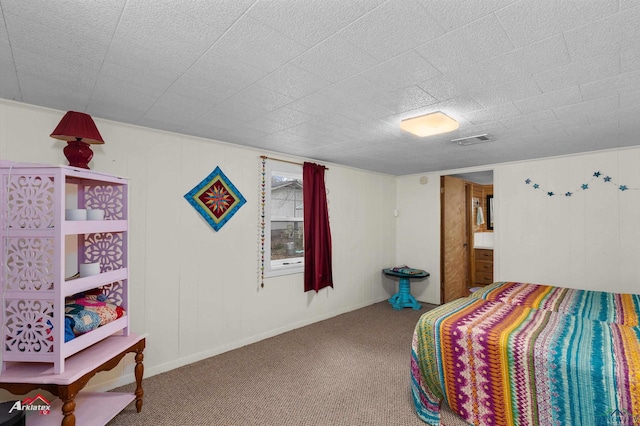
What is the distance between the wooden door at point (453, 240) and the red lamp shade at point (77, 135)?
4.83m

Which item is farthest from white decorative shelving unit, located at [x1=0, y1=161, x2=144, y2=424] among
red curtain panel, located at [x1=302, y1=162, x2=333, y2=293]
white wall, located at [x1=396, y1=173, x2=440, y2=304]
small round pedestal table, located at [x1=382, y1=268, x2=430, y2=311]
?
white wall, located at [x1=396, y1=173, x2=440, y2=304]

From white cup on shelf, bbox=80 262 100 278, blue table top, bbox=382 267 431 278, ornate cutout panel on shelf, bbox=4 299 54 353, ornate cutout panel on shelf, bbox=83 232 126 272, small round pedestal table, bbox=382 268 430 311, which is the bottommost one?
small round pedestal table, bbox=382 268 430 311

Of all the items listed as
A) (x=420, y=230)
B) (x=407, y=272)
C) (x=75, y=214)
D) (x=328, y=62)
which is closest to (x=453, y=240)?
(x=420, y=230)

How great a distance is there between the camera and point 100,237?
238 centimetres

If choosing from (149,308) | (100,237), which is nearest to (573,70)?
(100,237)

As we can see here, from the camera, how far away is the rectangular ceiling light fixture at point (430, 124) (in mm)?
2480

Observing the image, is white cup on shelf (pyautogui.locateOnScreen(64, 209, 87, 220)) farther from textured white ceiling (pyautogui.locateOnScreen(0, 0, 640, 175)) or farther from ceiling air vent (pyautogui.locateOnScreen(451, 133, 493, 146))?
ceiling air vent (pyautogui.locateOnScreen(451, 133, 493, 146))

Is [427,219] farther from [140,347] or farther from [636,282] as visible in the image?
[140,347]

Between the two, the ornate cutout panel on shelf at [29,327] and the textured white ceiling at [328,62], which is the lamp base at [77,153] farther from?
the ornate cutout panel on shelf at [29,327]

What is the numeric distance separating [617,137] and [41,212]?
4873mm

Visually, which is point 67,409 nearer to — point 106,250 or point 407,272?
point 106,250

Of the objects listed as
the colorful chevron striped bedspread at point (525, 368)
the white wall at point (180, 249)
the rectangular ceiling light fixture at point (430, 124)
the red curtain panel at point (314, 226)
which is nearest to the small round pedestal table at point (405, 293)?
the red curtain panel at point (314, 226)

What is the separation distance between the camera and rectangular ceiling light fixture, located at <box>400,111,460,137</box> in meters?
2.48

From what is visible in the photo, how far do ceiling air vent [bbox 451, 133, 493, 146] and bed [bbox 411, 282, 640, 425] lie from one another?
1625 mm
